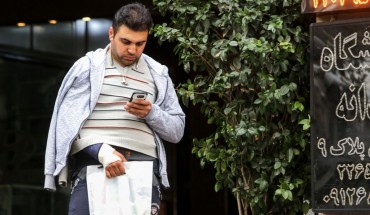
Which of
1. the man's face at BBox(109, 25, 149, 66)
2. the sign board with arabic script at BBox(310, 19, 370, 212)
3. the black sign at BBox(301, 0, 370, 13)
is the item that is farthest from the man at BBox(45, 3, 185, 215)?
the black sign at BBox(301, 0, 370, 13)

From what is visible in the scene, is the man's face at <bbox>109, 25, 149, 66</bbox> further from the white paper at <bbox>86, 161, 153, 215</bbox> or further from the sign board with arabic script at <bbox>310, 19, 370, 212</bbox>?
the sign board with arabic script at <bbox>310, 19, 370, 212</bbox>

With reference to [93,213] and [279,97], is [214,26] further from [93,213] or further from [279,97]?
[93,213]

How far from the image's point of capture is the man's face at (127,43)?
4.26 metres

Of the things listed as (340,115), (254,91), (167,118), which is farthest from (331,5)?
(167,118)

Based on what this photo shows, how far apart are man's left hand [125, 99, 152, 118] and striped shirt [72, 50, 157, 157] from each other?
107 mm

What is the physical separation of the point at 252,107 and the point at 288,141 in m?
0.33

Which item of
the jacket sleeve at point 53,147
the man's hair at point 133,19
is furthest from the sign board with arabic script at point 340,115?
the jacket sleeve at point 53,147

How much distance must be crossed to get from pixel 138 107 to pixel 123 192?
39cm

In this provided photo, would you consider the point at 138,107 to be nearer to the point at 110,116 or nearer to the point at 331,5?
the point at 110,116

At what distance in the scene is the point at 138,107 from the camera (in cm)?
418

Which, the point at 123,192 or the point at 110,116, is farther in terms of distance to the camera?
the point at 110,116

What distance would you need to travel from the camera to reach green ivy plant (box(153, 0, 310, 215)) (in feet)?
19.1

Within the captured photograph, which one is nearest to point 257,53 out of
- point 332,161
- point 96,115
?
point 332,161

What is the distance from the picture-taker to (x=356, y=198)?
18.2ft
